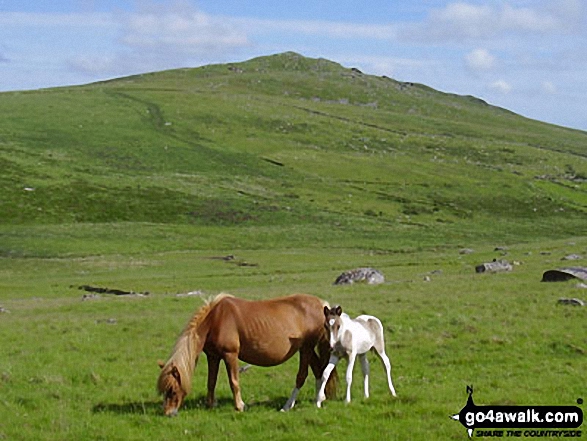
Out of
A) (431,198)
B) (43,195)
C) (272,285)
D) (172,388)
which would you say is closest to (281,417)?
(172,388)

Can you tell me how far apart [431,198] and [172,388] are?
355 feet

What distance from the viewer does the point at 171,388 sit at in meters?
14.0

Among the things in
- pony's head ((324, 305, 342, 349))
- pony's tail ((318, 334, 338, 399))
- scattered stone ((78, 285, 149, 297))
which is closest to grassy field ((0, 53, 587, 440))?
pony's tail ((318, 334, 338, 399))

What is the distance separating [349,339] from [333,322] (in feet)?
2.29

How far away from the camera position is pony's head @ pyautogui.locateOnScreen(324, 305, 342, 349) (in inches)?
577

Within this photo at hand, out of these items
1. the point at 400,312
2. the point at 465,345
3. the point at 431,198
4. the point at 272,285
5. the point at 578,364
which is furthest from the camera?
the point at 431,198

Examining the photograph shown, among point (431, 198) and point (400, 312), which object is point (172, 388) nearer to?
point (400, 312)

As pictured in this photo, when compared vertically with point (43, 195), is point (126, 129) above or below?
above

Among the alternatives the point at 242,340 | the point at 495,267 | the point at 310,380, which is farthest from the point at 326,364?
the point at 495,267

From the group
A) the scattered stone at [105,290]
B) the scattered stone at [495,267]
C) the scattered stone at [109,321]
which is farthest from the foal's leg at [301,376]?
the scattered stone at [495,267]

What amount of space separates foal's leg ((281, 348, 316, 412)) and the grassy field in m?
0.38

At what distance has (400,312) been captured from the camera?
2639 cm

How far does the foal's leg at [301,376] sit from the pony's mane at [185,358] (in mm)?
2134

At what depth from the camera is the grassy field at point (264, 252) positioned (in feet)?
50.2
